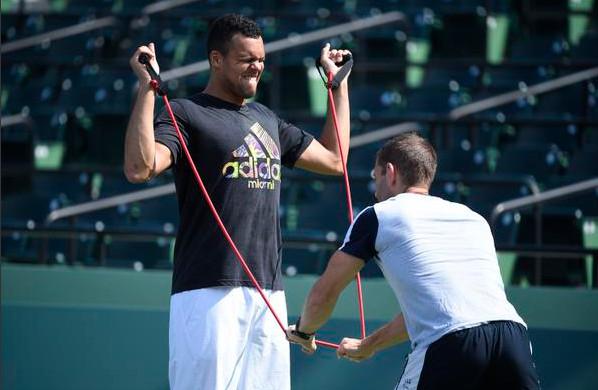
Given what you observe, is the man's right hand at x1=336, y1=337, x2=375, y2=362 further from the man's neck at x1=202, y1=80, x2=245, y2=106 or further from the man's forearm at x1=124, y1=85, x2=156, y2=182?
the man's neck at x1=202, y1=80, x2=245, y2=106

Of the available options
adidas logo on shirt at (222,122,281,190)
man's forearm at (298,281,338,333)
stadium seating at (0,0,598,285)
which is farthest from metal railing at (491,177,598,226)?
man's forearm at (298,281,338,333)

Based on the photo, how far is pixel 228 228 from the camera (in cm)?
432

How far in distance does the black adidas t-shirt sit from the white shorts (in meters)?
0.06

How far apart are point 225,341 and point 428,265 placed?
2.87 ft

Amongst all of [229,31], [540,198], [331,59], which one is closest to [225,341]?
[229,31]

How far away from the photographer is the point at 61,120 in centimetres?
1012

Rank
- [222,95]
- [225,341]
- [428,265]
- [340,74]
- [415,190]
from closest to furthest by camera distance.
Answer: [428,265] → [415,190] → [225,341] → [222,95] → [340,74]

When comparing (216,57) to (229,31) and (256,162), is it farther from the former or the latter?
(256,162)

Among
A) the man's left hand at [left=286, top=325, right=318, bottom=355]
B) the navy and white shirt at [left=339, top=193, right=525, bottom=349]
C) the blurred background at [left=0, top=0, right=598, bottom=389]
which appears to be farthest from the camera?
the blurred background at [left=0, top=0, right=598, bottom=389]

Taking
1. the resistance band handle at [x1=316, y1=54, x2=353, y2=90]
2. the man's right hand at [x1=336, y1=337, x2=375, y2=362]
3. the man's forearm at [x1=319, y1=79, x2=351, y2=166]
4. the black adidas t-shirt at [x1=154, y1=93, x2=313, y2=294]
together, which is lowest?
the man's right hand at [x1=336, y1=337, x2=375, y2=362]

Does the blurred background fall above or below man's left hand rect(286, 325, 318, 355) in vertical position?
above

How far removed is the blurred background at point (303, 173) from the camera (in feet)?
21.7

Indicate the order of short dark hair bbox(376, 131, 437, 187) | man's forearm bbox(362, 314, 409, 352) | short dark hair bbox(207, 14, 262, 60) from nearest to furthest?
short dark hair bbox(376, 131, 437, 187) < man's forearm bbox(362, 314, 409, 352) < short dark hair bbox(207, 14, 262, 60)

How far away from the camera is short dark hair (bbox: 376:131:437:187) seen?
12.7ft
